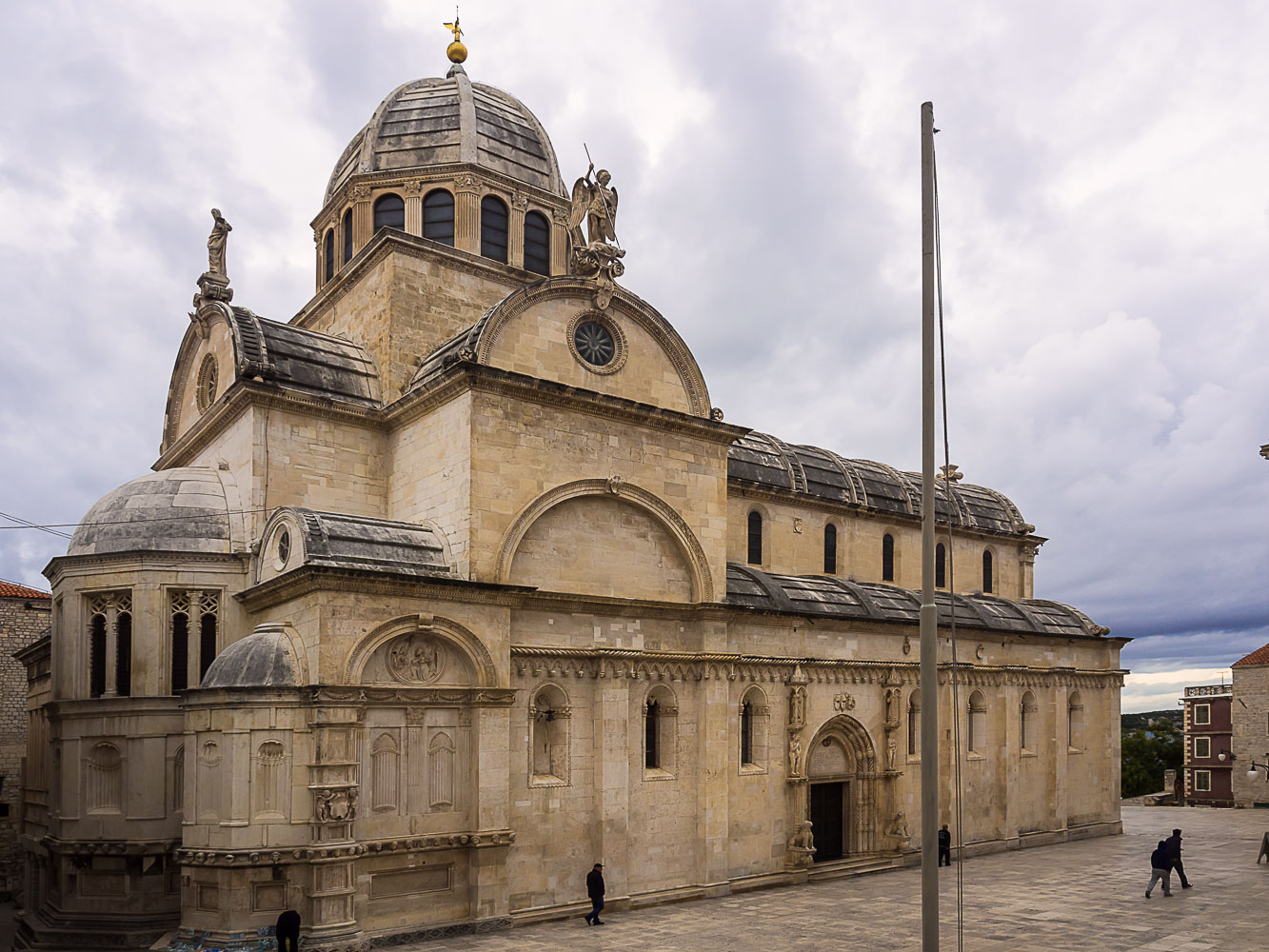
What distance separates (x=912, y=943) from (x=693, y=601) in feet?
29.5

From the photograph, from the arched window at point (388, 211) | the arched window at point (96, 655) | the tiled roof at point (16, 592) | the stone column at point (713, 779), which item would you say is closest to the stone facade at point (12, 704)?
the tiled roof at point (16, 592)

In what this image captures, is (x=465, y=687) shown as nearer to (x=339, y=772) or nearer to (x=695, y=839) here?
(x=339, y=772)

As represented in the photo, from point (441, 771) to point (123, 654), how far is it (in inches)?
299

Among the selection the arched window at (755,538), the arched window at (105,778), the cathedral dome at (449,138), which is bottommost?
the arched window at (105,778)

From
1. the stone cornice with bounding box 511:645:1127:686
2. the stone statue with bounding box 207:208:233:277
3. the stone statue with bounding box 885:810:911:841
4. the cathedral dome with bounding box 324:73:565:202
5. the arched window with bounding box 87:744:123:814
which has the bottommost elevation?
the stone statue with bounding box 885:810:911:841

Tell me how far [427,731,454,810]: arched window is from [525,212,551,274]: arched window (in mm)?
14490

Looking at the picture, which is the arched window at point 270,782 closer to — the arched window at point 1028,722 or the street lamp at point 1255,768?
the arched window at point 1028,722

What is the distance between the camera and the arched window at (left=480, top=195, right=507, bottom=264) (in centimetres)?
2847

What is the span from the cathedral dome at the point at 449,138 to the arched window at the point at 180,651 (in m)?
13.6

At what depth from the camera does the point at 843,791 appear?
Answer: 2884 centimetres

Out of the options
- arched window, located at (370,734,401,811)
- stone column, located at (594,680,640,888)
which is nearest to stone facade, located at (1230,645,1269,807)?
stone column, located at (594,680,640,888)

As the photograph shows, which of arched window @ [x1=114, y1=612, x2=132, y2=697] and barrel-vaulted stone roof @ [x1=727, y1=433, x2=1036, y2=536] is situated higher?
barrel-vaulted stone roof @ [x1=727, y1=433, x2=1036, y2=536]

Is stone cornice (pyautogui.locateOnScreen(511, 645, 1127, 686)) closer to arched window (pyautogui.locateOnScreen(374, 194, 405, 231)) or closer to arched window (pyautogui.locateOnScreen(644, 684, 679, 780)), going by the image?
arched window (pyautogui.locateOnScreen(644, 684, 679, 780))

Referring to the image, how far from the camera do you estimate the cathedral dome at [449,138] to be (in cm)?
2880
